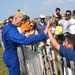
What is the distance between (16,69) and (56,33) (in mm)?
6391

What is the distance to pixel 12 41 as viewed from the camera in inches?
285

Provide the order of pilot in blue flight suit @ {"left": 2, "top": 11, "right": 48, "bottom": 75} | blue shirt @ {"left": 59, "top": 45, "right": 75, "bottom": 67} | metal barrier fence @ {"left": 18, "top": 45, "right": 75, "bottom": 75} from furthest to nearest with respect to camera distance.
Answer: pilot in blue flight suit @ {"left": 2, "top": 11, "right": 48, "bottom": 75} → metal barrier fence @ {"left": 18, "top": 45, "right": 75, "bottom": 75} → blue shirt @ {"left": 59, "top": 45, "right": 75, "bottom": 67}

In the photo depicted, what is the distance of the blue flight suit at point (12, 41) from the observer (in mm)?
6746

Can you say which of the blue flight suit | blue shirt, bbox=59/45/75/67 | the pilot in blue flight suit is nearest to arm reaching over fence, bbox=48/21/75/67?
blue shirt, bbox=59/45/75/67

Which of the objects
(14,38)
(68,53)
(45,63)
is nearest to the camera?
(68,53)

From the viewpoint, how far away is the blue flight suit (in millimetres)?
6746

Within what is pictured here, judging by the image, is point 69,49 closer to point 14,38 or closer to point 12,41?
point 14,38

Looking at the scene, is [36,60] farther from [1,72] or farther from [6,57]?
[1,72]

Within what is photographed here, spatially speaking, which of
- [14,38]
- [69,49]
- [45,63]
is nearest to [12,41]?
[14,38]

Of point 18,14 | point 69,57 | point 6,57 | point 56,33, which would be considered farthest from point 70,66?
point 56,33

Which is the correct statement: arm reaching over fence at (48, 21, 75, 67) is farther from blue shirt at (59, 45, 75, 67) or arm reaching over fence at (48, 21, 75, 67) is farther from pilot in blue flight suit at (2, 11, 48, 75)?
pilot in blue flight suit at (2, 11, 48, 75)

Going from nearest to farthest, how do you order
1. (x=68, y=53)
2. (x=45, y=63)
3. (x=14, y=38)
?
(x=68, y=53) < (x=14, y=38) < (x=45, y=63)

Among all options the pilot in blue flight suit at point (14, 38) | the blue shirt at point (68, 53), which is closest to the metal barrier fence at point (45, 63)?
the blue shirt at point (68, 53)

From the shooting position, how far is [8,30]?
284 inches
